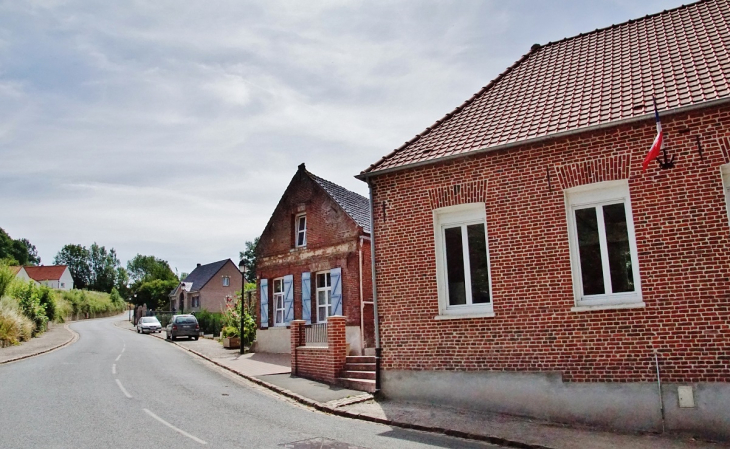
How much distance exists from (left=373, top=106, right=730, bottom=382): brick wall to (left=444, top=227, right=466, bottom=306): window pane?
362mm

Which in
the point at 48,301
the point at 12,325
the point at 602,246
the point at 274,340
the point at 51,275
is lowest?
the point at 274,340

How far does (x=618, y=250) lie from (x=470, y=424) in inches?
154

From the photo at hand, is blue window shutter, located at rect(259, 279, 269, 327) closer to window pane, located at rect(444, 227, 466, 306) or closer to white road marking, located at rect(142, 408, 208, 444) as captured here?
white road marking, located at rect(142, 408, 208, 444)

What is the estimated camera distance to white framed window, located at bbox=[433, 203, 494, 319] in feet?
33.6

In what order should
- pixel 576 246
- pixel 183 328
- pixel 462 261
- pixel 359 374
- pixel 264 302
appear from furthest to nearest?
1. pixel 183 328
2. pixel 264 302
3. pixel 359 374
4. pixel 462 261
5. pixel 576 246

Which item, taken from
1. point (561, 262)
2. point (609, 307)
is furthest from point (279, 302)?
point (609, 307)

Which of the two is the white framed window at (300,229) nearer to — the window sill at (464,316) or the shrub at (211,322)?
the window sill at (464,316)

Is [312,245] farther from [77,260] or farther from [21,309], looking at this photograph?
[77,260]

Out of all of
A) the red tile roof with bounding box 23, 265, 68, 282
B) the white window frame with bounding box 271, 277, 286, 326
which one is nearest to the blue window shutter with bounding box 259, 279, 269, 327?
the white window frame with bounding box 271, 277, 286, 326

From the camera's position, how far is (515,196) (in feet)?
32.4

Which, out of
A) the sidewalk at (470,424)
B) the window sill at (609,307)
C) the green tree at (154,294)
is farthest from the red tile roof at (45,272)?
the window sill at (609,307)

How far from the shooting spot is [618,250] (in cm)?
902

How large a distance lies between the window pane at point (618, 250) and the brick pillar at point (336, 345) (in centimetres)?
696

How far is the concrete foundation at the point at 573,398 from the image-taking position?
782cm
